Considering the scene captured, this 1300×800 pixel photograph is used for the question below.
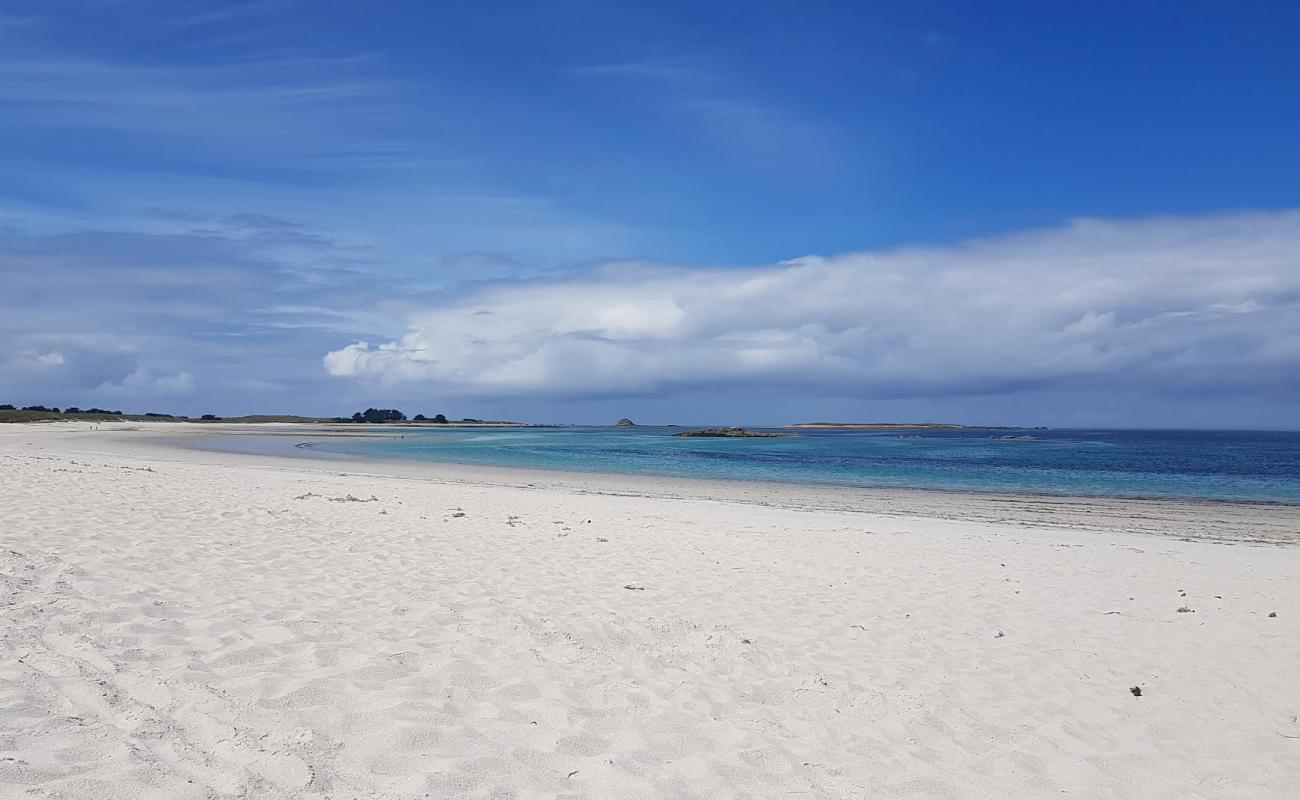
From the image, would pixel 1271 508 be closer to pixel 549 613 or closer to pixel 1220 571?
pixel 1220 571

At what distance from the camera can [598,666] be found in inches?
230

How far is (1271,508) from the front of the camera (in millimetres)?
22953

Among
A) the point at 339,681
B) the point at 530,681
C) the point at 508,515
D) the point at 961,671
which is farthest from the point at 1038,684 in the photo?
the point at 508,515

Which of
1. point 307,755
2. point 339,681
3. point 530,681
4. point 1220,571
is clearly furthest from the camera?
point 1220,571

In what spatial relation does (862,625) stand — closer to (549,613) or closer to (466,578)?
(549,613)

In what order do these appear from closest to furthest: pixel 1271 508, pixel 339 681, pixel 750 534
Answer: pixel 339 681, pixel 750 534, pixel 1271 508

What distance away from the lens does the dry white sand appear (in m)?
4.05

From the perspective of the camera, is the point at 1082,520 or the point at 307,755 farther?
the point at 1082,520

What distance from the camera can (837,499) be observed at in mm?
24062

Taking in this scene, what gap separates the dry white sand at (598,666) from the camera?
4047 millimetres

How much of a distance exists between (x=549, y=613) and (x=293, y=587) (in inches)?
101

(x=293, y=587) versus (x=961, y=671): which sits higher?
(x=293, y=587)

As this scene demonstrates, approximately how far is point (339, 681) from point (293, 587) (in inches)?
108

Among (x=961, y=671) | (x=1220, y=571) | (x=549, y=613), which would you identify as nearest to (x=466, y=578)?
(x=549, y=613)
